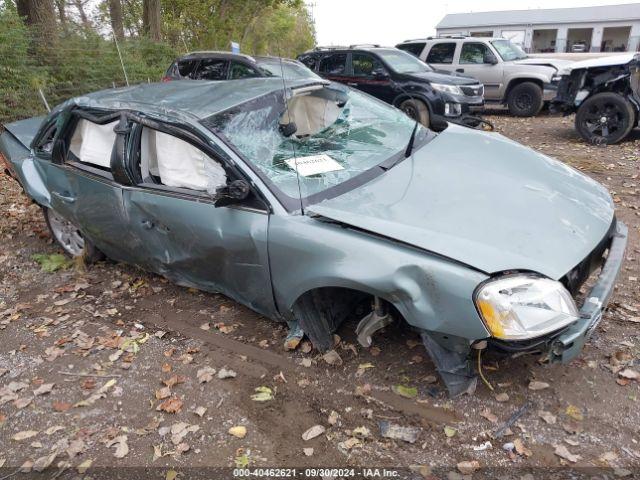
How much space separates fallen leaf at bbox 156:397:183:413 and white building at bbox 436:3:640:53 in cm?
2926

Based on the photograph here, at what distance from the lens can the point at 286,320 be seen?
309cm

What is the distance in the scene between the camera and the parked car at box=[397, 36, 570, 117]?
35.6 ft

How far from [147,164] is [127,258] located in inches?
36.6

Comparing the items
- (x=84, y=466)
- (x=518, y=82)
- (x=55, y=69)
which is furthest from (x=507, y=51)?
(x=84, y=466)

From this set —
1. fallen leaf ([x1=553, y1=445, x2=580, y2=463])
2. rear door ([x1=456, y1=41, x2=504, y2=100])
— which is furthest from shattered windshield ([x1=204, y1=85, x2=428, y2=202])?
Answer: rear door ([x1=456, y1=41, x2=504, y2=100])

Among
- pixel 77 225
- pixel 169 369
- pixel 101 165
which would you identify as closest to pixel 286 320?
pixel 169 369

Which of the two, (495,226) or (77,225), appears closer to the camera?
(495,226)

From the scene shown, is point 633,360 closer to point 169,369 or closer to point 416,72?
point 169,369

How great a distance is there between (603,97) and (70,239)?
300 inches

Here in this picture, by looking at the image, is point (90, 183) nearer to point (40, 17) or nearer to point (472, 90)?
point (472, 90)

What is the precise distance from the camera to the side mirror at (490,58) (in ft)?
37.2

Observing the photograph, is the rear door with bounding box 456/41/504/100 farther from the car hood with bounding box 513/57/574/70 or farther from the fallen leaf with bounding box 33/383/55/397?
the fallen leaf with bounding box 33/383/55/397

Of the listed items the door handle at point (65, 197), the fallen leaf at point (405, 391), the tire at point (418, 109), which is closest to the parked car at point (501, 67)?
the tire at point (418, 109)

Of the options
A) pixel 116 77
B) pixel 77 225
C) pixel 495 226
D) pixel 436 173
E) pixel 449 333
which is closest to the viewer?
pixel 449 333
